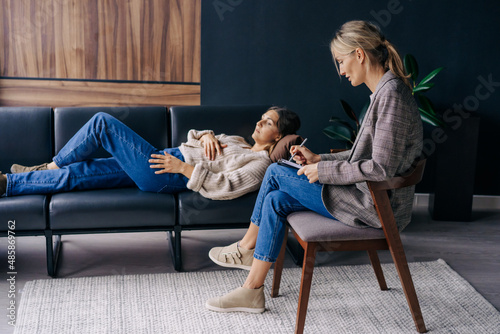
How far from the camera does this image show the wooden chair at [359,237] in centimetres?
188

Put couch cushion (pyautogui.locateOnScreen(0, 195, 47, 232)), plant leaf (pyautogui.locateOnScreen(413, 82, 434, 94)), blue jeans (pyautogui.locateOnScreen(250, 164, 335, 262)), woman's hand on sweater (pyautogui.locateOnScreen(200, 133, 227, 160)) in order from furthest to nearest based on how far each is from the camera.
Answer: plant leaf (pyautogui.locateOnScreen(413, 82, 434, 94)) < woman's hand on sweater (pyautogui.locateOnScreen(200, 133, 227, 160)) < couch cushion (pyautogui.locateOnScreen(0, 195, 47, 232)) < blue jeans (pyautogui.locateOnScreen(250, 164, 335, 262))

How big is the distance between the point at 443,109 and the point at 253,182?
1971 mm

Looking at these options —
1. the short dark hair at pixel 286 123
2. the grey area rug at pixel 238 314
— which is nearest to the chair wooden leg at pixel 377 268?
the grey area rug at pixel 238 314

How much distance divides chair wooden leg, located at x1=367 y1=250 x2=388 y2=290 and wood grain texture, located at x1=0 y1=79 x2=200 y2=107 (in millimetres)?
1890

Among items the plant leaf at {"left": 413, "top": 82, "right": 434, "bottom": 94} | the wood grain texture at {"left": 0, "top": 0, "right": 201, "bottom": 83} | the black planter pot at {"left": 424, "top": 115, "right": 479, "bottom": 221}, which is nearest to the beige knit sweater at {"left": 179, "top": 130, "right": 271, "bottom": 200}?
the wood grain texture at {"left": 0, "top": 0, "right": 201, "bottom": 83}

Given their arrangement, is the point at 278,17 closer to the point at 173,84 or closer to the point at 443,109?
the point at 173,84

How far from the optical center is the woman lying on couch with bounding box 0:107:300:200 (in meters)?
2.53

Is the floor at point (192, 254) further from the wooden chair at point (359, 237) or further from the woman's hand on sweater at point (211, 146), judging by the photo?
the wooden chair at point (359, 237)

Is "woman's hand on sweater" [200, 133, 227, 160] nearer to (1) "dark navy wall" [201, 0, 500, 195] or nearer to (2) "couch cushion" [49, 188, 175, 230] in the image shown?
(2) "couch cushion" [49, 188, 175, 230]

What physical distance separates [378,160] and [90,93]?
2.44 metres

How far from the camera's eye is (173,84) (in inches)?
143

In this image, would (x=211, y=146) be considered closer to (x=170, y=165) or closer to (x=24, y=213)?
(x=170, y=165)

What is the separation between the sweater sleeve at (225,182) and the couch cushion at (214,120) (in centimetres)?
49

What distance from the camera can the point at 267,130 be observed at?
276 cm
